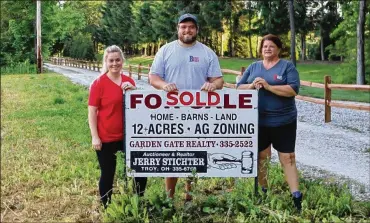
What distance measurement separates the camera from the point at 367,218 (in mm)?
4523

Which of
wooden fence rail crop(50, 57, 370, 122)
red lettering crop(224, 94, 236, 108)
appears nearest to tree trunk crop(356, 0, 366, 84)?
wooden fence rail crop(50, 57, 370, 122)

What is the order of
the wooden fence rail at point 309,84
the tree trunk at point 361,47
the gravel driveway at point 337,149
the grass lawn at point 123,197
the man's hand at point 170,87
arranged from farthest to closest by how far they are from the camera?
the tree trunk at point 361,47 → the wooden fence rail at point 309,84 → the gravel driveway at point 337,149 → the man's hand at point 170,87 → the grass lawn at point 123,197

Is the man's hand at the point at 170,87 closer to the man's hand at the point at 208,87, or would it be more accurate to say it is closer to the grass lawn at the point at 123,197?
the man's hand at the point at 208,87

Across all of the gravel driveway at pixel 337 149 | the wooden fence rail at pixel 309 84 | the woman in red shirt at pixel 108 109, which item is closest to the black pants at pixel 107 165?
the woman in red shirt at pixel 108 109

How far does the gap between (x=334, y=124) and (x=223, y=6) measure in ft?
140

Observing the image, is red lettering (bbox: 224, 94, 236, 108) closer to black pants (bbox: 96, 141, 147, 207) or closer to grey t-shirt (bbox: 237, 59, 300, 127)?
grey t-shirt (bbox: 237, 59, 300, 127)

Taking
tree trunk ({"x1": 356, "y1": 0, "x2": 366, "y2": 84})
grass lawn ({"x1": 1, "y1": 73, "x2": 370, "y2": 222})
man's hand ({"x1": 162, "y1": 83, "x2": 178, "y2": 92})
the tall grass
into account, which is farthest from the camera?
the tall grass

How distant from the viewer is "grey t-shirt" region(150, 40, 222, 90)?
4.65m

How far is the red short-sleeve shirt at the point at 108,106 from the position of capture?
4461mm

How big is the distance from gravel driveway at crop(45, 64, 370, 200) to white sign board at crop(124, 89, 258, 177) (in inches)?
69.7

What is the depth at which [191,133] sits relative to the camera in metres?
4.64

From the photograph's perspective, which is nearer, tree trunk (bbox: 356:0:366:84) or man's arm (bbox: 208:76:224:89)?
man's arm (bbox: 208:76:224:89)

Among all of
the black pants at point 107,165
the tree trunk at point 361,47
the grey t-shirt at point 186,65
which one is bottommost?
the black pants at point 107,165

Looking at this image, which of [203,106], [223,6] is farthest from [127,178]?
[223,6]
